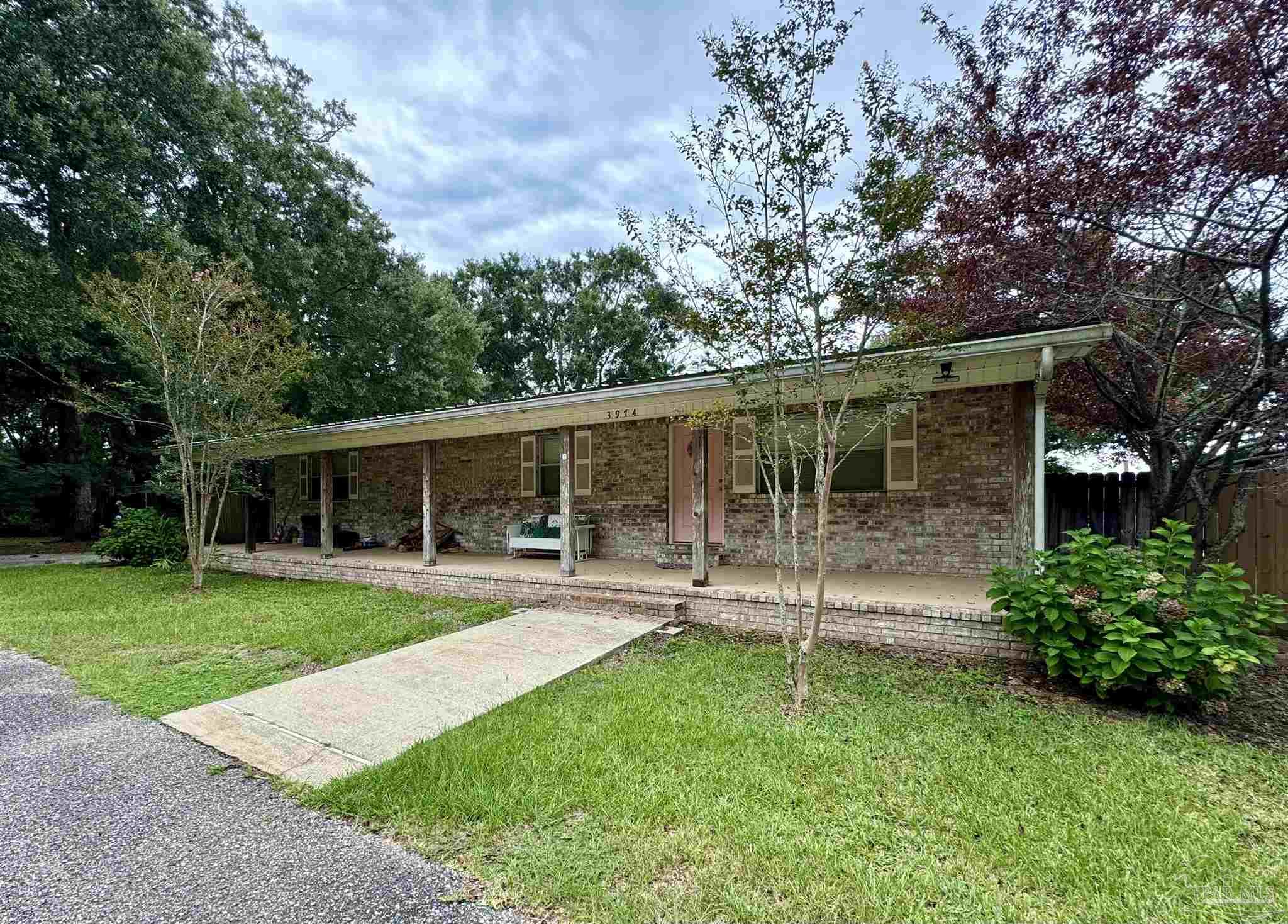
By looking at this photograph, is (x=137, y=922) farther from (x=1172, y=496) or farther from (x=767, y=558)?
(x=1172, y=496)

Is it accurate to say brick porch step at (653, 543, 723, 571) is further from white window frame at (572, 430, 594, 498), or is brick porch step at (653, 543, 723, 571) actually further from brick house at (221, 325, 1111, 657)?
white window frame at (572, 430, 594, 498)

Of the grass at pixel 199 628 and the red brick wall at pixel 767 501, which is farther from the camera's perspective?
the red brick wall at pixel 767 501

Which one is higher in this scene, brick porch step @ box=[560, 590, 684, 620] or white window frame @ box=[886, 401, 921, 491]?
white window frame @ box=[886, 401, 921, 491]

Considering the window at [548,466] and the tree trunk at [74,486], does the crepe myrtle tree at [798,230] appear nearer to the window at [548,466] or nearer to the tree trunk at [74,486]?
the window at [548,466]

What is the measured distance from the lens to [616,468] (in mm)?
8961

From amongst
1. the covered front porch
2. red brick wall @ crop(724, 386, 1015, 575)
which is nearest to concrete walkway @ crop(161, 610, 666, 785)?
the covered front porch

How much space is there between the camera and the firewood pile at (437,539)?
10.5 metres

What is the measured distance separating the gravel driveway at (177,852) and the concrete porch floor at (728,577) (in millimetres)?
4279

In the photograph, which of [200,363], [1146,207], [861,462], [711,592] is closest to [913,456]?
[861,462]

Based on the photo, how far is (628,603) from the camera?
263 inches

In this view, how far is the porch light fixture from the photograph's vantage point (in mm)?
4785

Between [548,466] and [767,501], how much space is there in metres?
3.81

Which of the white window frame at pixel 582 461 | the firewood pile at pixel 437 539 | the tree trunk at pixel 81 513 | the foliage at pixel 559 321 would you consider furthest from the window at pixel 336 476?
the foliage at pixel 559 321

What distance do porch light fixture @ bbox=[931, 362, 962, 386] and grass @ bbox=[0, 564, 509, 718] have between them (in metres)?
5.20
